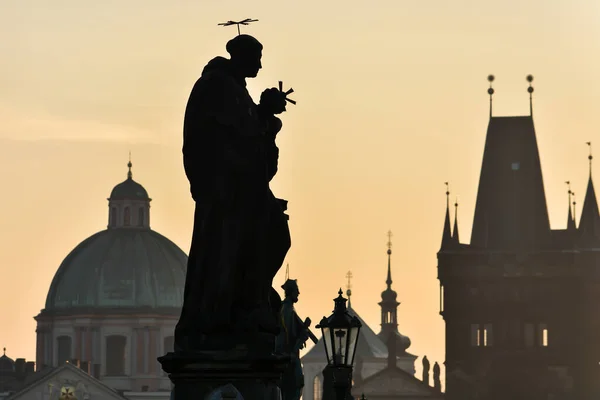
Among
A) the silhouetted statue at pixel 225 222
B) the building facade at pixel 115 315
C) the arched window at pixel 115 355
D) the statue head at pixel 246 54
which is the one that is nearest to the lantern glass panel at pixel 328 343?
the statue head at pixel 246 54

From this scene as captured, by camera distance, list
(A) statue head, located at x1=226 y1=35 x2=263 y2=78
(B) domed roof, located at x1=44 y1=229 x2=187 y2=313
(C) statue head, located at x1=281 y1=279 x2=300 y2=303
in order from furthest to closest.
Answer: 1. (B) domed roof, located at x1=44 y1=229 x2=187 y2=313
2. (C) statue head, located at x1=281 y1=279 x2=300 y2=303
3. (A) statue head, located at x1=226 y1=35 x2=263 y2=78

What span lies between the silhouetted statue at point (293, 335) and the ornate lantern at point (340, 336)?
209 cm

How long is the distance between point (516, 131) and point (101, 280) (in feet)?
113

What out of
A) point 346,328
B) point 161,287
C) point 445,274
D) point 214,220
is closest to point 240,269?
point 214,220

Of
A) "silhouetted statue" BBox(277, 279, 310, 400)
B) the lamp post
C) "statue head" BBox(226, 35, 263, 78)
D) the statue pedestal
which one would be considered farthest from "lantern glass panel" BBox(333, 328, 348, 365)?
the statue pedestal

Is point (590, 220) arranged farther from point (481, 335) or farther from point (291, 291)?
point (291, 291)

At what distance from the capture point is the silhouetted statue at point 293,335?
19.9 m

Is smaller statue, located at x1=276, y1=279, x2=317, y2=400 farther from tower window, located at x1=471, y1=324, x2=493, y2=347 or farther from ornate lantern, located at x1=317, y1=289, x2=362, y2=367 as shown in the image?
tower window, located at x1=471, y1=324, x2=493, y2=347

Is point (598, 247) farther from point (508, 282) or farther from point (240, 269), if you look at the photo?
point (240, 269)

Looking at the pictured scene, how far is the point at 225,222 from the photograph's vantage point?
16.1m

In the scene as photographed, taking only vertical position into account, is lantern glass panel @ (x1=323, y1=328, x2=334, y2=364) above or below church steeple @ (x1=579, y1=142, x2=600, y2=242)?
below

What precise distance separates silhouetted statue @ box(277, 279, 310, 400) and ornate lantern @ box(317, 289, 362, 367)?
2.09m

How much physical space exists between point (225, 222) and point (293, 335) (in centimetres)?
531

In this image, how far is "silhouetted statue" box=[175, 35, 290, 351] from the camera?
16.0 m
